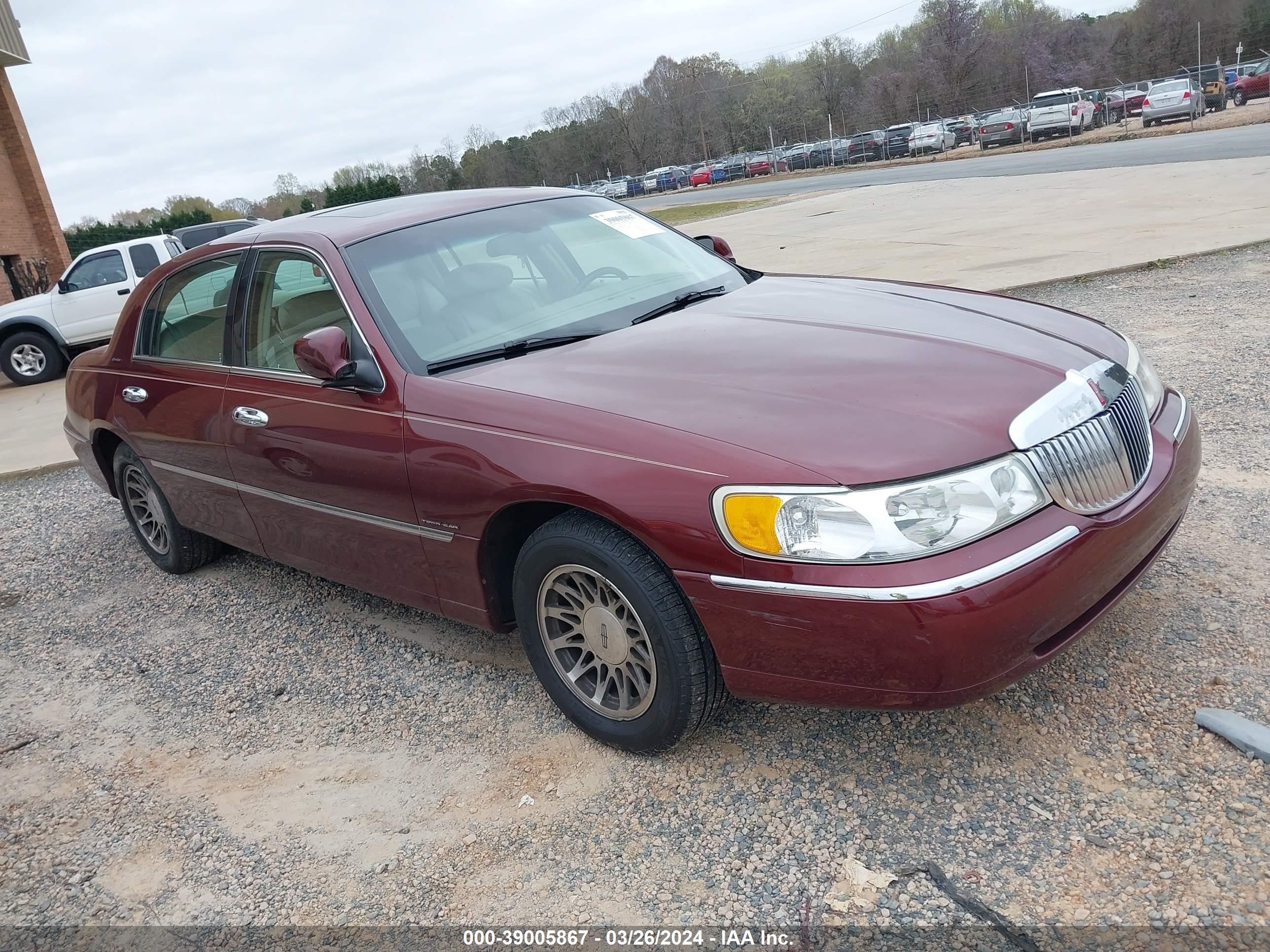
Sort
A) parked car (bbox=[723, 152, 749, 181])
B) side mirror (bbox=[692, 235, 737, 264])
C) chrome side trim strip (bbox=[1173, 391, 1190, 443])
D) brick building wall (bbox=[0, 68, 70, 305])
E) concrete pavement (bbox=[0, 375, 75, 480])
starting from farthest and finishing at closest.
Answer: parked car (bbox=[723, 152, 749, 181]), brick building wall (bbox=[0, 68, 70, 305]), concrete pavement (bbox=[0, 375, 75, 480]), side mirror (bbox=[692, 235, 737, 264]), chrome side trim strip (bbox=[1173, 391, 1190, 443])

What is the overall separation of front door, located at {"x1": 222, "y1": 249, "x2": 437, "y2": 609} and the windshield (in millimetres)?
180

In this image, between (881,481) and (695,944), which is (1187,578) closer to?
(881,481)

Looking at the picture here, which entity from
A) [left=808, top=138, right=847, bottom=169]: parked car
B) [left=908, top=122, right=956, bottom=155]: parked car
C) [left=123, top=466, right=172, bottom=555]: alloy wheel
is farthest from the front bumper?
[left=808, top=138, right=847, bottom=169]: parked car

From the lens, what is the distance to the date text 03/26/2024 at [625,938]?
226 centimetres

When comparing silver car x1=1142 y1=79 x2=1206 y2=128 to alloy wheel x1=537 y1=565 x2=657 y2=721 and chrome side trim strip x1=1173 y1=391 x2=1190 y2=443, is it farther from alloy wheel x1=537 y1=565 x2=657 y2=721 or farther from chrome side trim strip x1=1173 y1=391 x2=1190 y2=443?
alloy wheel x1=537 y1=565 x2=657 y2=721

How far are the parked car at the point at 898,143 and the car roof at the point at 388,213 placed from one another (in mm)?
46443

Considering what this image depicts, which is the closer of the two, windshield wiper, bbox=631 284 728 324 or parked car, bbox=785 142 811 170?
windshield wiper, bbox=631 284 728 324

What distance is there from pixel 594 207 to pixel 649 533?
216 centimetres

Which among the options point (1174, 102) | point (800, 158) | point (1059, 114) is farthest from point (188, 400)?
point (800, 158)

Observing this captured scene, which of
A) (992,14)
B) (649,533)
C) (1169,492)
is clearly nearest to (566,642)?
(649,533)

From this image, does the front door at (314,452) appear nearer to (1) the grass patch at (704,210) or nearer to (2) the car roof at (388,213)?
(2) the car roof at (388,213)

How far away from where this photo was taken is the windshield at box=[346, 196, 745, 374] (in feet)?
11.1

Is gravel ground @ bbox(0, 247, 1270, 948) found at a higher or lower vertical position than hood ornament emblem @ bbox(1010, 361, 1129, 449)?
lower

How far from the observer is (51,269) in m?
24.1
